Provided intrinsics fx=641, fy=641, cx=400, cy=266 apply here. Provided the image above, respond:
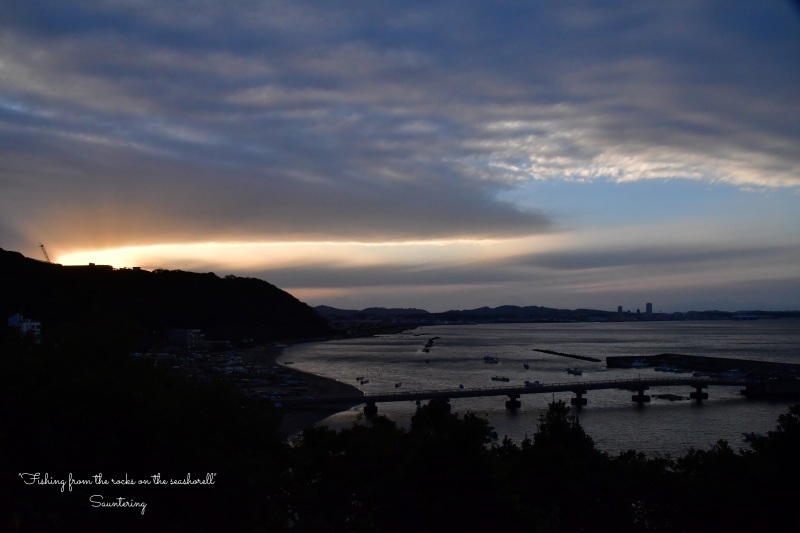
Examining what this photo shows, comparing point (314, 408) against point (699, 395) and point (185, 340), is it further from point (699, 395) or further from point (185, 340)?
point (185, 340)

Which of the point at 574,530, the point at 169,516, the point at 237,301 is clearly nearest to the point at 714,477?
the point at 574,530

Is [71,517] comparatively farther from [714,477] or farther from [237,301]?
[237,301]

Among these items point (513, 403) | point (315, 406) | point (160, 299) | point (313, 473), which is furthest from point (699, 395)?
point (160, 299)

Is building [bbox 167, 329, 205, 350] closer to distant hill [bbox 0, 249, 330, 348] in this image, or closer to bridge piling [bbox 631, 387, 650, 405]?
distant hill [bbox 0, 249, 330, 348]

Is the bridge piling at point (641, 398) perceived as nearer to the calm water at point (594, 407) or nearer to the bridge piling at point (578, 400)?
the calm water at point (594, 407)

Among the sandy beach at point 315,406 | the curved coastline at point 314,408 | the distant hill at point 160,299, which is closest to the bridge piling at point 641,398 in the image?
the sandy beach at point 315,406

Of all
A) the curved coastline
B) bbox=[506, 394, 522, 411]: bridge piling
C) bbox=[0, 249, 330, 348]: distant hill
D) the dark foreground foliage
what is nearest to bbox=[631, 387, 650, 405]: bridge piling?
bbox=[506, 394, 522, 411]: bridge piling

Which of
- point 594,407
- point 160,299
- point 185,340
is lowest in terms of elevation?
point 594,407
